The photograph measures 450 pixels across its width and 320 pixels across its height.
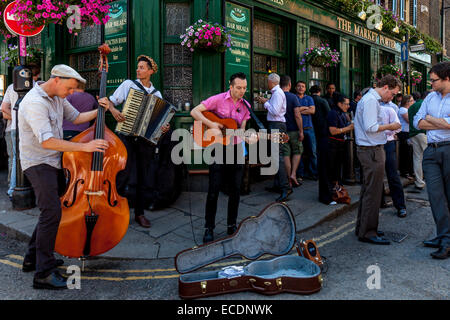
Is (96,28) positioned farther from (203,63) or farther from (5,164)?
(5,164)

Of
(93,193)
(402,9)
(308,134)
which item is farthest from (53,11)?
(402,9)

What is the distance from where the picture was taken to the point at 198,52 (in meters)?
6.66

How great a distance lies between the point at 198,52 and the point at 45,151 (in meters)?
4.12

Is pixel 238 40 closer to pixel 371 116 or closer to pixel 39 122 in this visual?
pixel 371 116

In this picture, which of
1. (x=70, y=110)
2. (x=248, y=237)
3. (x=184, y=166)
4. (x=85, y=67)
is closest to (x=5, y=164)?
(x=85, y=67)

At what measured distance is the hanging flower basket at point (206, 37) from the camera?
621 centimetres

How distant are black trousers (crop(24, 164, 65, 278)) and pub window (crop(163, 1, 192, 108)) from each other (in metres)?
3.87

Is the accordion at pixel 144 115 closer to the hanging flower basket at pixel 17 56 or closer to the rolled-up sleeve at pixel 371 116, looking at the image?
the rolled-up sleeve at pixel 371 116

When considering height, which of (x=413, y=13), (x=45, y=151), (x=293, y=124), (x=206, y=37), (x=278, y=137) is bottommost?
(x=45, y=151)

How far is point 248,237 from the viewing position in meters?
3.72

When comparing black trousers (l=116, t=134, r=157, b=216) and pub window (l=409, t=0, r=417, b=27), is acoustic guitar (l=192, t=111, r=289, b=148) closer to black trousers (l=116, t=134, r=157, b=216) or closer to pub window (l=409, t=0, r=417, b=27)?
black trousers (l=116, t=134, r=157, b=216)

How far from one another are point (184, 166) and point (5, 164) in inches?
236

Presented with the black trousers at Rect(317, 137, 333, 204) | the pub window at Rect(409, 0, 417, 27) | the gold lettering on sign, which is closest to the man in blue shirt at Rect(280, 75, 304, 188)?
the black trousers at Rect(317, 137, 333, 204)

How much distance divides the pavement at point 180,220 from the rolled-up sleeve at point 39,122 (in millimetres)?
1607
